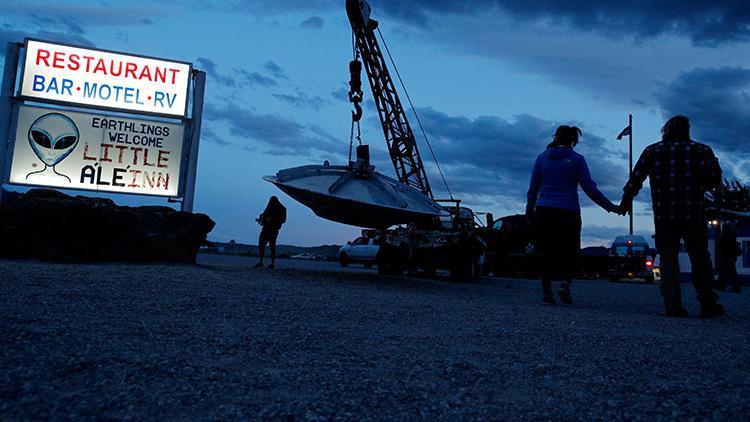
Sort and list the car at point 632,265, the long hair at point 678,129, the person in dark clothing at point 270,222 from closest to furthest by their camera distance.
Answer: the long hair at point 678,129
the person in dark clothing at point 270,222
the car at point 632,265

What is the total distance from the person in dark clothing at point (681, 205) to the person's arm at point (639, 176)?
0.01m

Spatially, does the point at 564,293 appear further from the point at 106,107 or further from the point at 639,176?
the point at 106,107

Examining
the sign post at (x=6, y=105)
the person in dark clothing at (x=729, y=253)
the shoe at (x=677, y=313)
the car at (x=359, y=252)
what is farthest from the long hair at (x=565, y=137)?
the car at (x=359, y=252)

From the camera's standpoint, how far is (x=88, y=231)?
9.88 metres

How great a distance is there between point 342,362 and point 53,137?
36.6 feet

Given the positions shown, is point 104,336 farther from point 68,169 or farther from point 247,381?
point 68,169

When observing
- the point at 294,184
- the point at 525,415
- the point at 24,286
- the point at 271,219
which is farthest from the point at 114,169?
the point at 525,415

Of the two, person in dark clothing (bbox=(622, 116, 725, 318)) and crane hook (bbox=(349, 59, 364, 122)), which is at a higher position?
crane hook (bbox=(349, 59, 364, 122))

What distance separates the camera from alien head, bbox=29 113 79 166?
11.5 m

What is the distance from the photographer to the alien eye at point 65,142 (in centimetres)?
1159

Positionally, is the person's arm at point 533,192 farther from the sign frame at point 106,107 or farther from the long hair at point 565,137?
the sign frame at point 106,107

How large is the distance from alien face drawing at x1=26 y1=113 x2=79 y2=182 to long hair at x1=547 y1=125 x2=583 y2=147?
966cm

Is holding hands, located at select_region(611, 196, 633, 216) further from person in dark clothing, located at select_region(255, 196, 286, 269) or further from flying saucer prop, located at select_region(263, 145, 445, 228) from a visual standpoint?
person in dark clothing, located at select_region(255, 196, 286, 269)

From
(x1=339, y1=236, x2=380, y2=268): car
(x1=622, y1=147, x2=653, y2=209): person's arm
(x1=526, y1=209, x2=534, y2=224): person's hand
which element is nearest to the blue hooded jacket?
(x1=526, y1=209, x2=534, y2=224): person's hand
